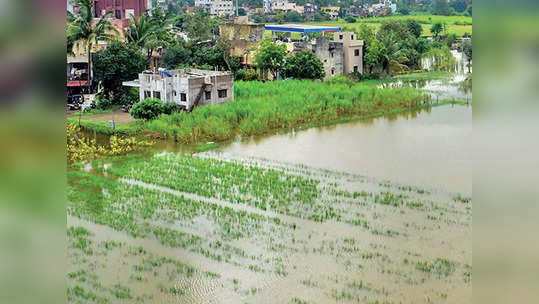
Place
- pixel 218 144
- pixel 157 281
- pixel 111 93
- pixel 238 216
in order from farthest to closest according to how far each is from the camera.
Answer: pixel 111 93, pixel 218 144, pixel 238 216, pixel 157 281

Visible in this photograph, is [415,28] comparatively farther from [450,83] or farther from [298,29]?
[298,29]

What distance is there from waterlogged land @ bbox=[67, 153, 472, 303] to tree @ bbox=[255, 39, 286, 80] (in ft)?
17.9

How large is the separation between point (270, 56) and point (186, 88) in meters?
3.38

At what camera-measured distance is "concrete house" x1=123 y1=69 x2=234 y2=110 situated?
372 inches

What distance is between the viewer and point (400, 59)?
1387cm

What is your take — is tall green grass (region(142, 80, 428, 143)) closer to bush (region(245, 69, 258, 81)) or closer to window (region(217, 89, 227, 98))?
window (region(217, 89, 227, 98))

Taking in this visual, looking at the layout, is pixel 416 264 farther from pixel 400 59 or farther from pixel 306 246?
pixel 400 59

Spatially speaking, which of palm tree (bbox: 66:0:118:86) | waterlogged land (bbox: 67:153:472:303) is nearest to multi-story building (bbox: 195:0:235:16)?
palm tree (bbox: 66:0:118:86)

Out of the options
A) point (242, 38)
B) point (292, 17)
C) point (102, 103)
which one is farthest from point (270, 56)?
point (292, 17)

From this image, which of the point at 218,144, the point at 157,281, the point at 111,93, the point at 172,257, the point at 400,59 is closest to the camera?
the point at 157,281

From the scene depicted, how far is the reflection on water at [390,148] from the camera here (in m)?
6.80

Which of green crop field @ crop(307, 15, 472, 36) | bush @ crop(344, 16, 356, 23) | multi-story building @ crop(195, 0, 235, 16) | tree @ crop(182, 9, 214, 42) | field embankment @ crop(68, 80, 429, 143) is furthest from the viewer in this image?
bush @ crop(344, 16, 356, 23)

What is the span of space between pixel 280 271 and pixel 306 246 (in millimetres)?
535
